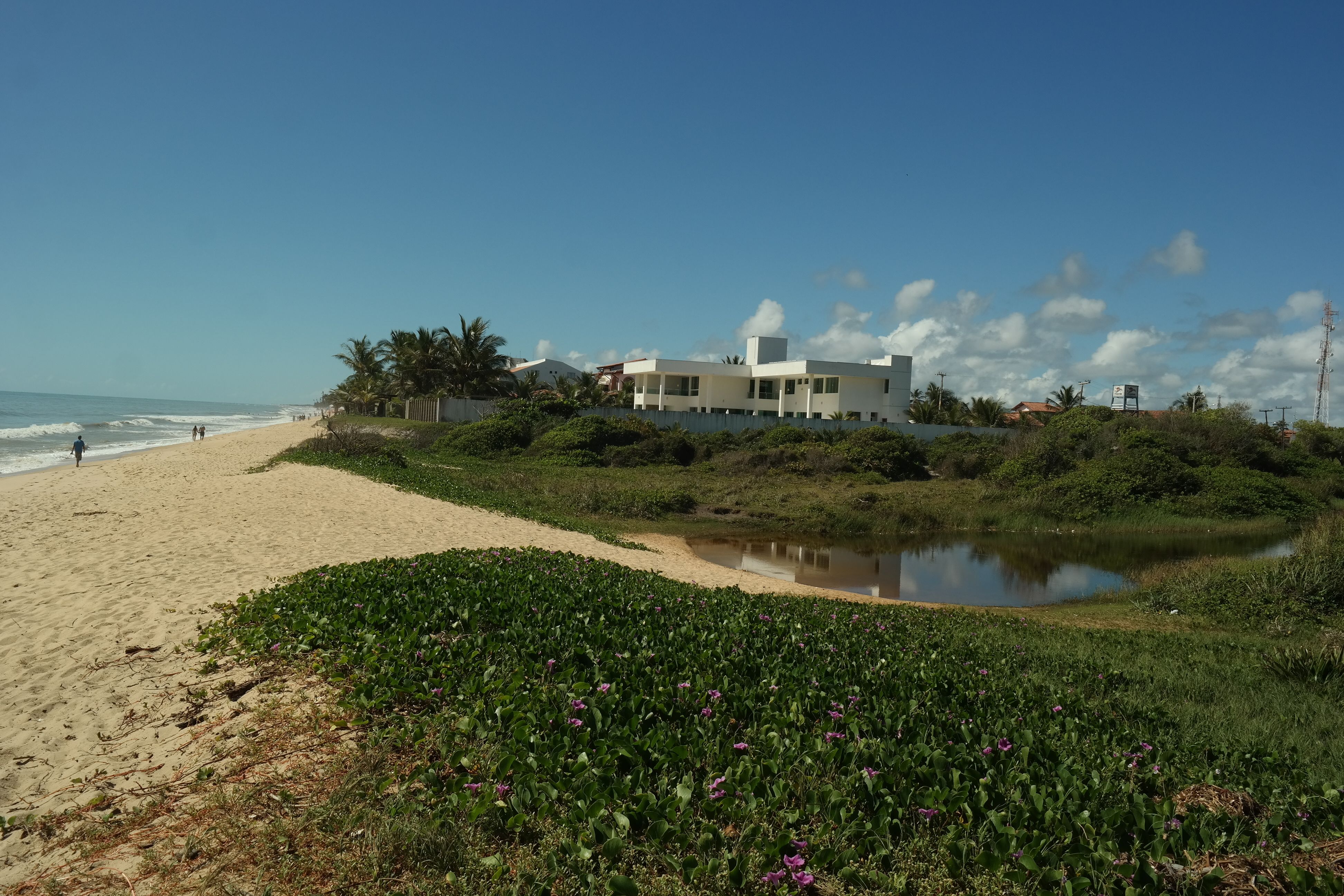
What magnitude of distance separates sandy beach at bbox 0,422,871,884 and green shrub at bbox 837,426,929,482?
53.1 ft

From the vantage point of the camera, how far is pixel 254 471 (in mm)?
24562

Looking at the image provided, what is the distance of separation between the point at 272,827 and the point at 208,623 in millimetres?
4603

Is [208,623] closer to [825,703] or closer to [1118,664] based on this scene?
[825,703]

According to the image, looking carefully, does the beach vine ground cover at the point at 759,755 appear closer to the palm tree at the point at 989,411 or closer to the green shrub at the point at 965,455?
the green shrub at the point at 965,455

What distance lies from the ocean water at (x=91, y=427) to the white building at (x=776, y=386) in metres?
28.2

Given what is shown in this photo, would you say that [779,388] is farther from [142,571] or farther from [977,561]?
[142,571]

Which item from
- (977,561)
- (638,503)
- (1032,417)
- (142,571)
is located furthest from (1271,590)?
(1032,417)

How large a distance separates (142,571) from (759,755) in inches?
364

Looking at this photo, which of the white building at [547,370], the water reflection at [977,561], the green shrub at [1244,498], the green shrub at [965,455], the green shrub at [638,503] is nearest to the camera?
the water reflection at [977,561]

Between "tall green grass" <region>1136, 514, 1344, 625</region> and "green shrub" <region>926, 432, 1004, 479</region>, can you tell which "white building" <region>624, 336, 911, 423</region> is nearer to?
"green shrub" <region>926, 432, 1004, 479</region>

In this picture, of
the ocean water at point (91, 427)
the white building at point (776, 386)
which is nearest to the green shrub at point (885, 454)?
the white building at point (776, 386)

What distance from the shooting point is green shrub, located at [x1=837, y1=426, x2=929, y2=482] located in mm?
34062

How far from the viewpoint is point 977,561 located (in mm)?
20250

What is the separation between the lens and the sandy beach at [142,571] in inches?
208
